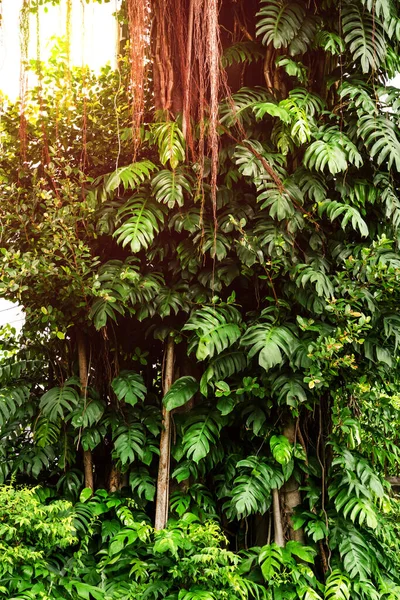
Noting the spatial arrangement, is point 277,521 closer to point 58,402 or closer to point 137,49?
point 58,402

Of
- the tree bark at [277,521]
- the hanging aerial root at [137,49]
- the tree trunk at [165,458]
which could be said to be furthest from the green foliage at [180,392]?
the hanging aerial root at [137,49]

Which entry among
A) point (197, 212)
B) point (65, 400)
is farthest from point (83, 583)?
point (197, 212)

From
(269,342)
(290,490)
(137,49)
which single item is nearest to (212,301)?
(269,342)

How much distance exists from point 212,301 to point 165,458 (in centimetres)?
93

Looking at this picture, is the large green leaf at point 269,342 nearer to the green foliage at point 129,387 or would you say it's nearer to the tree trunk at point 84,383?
the green foliage at point 129,387

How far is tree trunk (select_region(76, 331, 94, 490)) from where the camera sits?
370 cm

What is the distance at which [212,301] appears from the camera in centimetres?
350

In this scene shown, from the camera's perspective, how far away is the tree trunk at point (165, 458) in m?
3.52

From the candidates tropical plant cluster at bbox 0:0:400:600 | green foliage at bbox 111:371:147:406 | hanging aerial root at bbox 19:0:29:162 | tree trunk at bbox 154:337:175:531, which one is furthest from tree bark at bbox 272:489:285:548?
hanging aerial root at bbox 19:0:29:162

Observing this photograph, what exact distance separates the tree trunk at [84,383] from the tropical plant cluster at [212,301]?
13 millimetres

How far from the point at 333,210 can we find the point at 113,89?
1.68 m

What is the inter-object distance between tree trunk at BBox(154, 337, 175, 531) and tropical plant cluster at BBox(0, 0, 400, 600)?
0.6 inches

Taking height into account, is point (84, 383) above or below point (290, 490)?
above

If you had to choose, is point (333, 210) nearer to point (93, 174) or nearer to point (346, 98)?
point (346, 98)
